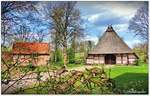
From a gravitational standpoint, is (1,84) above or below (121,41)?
below

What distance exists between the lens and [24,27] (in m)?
3.74

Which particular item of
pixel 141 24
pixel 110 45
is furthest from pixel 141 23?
pixel 110 45

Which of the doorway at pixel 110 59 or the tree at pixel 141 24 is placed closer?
the tree at pixel 141 24

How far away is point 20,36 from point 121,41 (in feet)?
3.36

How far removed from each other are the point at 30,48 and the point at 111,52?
85cm

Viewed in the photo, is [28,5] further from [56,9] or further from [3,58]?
[3,58]

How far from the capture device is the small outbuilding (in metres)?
3.84

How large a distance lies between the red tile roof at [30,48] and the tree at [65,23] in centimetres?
17

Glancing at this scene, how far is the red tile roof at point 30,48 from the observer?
364 centimetres

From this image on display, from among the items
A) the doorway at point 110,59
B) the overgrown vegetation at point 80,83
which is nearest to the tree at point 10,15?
the overgrown vegetation at point 80,83

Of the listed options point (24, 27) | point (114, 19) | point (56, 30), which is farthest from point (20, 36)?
point (114, 19)

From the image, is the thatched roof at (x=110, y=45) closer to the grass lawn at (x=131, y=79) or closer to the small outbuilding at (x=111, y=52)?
the small outbuilding at (x=111, y=52)

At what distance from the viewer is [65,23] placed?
3850 millimetres

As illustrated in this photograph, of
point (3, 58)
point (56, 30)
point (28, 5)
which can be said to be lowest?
point (3, 58)
